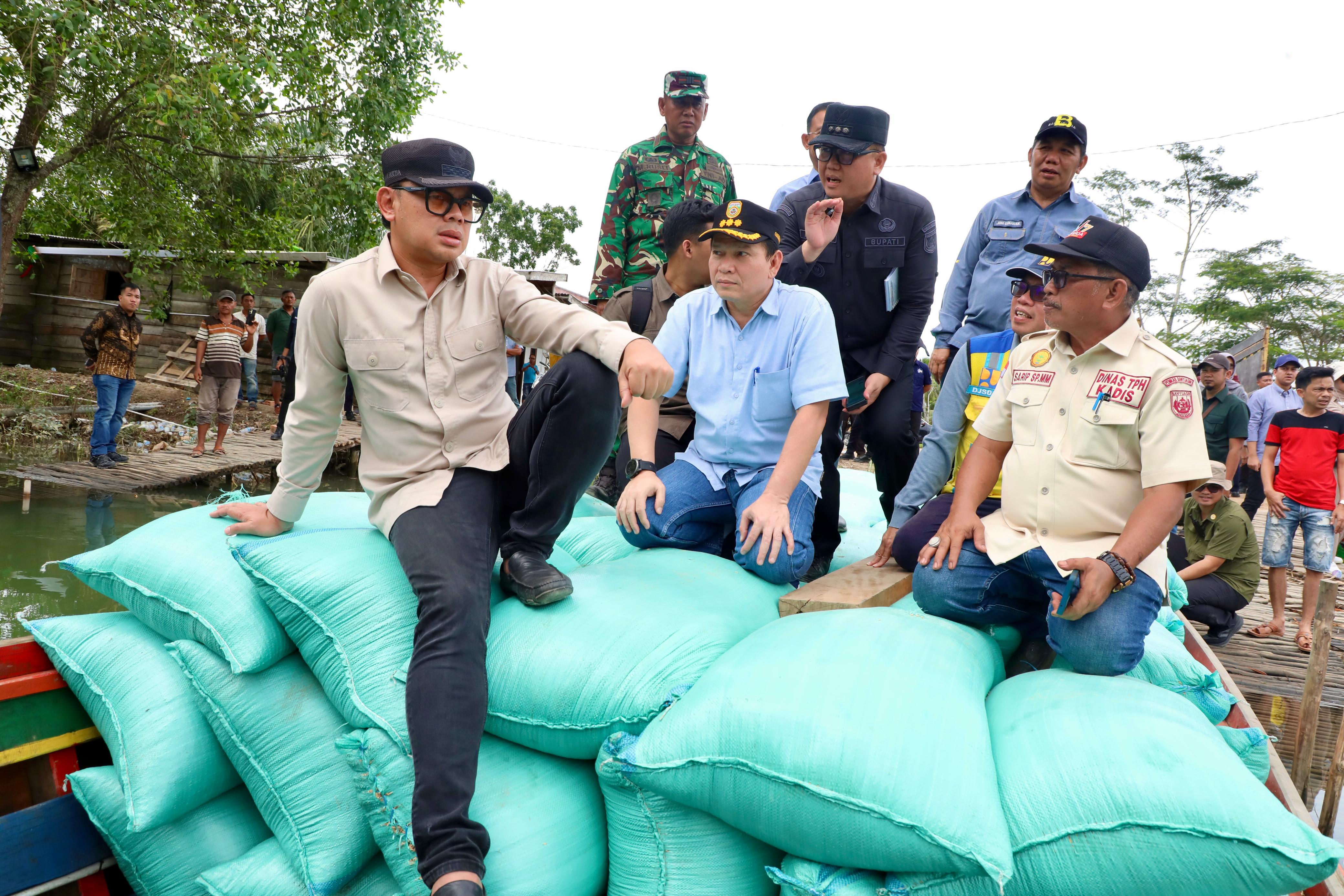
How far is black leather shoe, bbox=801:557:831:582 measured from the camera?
2.86 meters

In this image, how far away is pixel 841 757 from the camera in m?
1.45

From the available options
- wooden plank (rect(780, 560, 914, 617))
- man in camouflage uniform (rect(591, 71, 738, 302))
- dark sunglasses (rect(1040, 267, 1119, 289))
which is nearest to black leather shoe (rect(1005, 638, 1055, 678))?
wooden plank (rect(780, 560, 914, 617))

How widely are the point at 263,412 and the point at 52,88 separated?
6.32m

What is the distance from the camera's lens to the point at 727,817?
5.11 ft

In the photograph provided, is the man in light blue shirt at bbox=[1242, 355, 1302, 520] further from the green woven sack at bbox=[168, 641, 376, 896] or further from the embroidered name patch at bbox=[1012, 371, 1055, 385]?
the green woven sack at bbox=[168, 641, 376, 896]

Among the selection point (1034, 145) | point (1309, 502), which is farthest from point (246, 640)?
point (1309, 502)

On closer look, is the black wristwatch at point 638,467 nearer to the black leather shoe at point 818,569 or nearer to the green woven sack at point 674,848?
the black leather shoe at point 818,569

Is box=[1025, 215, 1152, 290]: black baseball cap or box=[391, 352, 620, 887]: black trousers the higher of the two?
box=[1025, 215, 1152, 290]: black baseball cap

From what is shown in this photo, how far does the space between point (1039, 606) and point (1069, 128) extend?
1.95m

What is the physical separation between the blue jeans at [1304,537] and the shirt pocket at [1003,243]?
357 cm

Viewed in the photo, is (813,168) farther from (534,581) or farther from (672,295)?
(534,581)

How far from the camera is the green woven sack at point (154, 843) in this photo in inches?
75.8

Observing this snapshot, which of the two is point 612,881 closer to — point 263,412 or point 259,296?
point 263,412

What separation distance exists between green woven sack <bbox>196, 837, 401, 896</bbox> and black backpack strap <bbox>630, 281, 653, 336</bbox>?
1999mm
